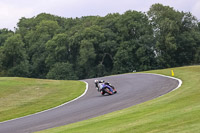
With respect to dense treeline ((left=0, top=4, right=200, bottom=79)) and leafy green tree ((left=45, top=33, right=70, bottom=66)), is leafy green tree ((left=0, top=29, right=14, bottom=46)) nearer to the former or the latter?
dense treeline ((left=0, top=4, right=200, bottom=79))

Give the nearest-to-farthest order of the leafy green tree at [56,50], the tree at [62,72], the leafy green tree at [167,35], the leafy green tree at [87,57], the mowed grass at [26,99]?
the mowed grass at [26,99], the leafy green tree at [167,35], the leafy green tree at [87,57], the tree at [62,72], the leafy green tree at [56,50]

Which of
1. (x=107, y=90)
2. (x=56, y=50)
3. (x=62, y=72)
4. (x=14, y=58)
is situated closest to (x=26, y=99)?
(x=107, y=90)

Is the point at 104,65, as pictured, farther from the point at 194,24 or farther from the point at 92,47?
the point at 194,24

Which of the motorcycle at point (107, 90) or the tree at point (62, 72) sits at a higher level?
the tree at point (62, 72)

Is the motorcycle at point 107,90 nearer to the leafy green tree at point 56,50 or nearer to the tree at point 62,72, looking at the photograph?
the tree at point 62,72

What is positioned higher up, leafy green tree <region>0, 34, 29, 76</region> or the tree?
leafy green tree <region>0, 34, 29, 76</region>

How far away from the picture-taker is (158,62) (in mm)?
72500

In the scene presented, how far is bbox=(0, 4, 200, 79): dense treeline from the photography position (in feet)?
238

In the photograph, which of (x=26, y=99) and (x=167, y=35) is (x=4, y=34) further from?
(x=26, y=99)

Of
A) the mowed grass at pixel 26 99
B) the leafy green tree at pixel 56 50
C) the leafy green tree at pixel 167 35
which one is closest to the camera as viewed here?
the mowed grass at pixel 26 99

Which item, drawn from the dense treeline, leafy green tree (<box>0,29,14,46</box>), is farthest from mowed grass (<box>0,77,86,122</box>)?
leafy green tree (<box>0,29,14,46</box>)

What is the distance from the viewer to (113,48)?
75625mm

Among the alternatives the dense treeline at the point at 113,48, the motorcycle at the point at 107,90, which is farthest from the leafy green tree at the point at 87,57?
the motorcycle at the point at 107,90

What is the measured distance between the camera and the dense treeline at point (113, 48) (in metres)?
72.7
